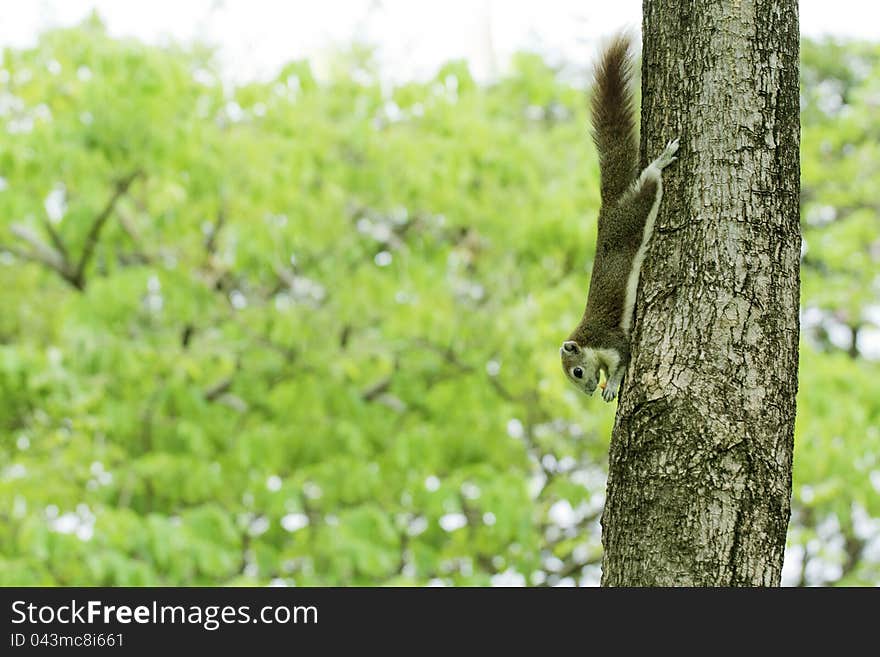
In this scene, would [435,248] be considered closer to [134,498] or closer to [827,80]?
[134,498]

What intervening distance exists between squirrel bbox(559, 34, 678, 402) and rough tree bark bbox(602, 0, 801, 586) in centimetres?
22

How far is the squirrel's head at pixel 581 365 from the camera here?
2842mm

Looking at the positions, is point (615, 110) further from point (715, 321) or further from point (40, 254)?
point (40, 254)

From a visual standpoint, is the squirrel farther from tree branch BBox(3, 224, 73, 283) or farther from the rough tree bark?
tree branch BBox(3, 224, 73, 283)

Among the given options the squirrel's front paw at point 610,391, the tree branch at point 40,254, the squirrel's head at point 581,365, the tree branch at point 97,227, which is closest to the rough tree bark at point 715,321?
the squirrel's front paw at point 610,391

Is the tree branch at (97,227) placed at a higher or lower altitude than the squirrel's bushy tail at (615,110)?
higher

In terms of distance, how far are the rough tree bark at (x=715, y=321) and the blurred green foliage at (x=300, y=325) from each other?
11.9ft

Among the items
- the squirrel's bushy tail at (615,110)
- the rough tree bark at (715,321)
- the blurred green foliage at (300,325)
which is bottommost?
the rough tree bark at (715,321)

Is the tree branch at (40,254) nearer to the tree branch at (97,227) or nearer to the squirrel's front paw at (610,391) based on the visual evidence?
the tree branch at (97,227)

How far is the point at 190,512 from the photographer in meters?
5.61

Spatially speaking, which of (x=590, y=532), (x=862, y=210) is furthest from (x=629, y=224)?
(x=862, y=210)

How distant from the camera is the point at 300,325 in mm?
6211

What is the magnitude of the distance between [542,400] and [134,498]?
2502 mm
